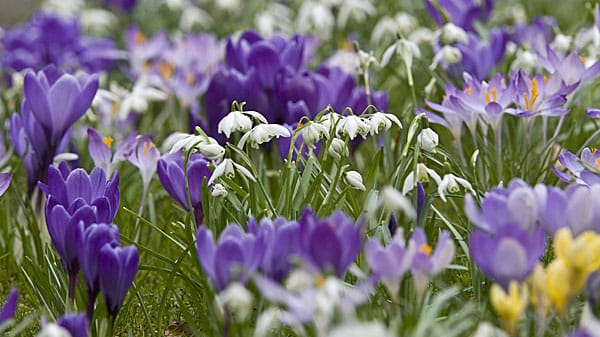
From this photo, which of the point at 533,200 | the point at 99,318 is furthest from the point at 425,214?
the point at 99,318

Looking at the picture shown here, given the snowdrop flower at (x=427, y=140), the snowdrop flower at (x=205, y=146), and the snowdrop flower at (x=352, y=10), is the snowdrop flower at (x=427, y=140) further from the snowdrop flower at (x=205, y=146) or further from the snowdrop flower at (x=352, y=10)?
→ the snowdrop flower at (x=352, y=10)

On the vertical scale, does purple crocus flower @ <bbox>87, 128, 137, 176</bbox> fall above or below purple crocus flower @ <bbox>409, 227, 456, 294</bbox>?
below

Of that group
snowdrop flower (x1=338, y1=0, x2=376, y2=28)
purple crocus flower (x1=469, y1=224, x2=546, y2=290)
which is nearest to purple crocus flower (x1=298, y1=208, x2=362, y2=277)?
purple crocus flower (x1=469, y1=224, x2=546, y2=290)

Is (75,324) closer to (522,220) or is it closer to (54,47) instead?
(522,220)

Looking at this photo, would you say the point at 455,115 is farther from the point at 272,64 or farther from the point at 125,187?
→ the point at 125,187

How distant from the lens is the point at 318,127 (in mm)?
1531

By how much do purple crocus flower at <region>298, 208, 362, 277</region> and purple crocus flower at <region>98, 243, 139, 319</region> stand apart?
0.32 meters

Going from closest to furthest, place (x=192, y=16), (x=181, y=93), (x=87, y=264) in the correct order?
1. (x=87, y=264)
2. (x=181, y=93)
3. (x=192, y=16)

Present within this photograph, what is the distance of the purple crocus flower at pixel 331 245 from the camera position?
1098 mm

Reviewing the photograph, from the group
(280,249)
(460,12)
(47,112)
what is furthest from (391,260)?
(460,12)

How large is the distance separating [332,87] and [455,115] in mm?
399

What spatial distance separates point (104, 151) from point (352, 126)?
1.99ft

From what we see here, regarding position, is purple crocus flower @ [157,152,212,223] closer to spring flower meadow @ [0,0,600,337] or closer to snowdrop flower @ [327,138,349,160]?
spring flower meadow @ [0,0,600,337]

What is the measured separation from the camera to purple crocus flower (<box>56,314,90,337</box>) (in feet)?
3.93
